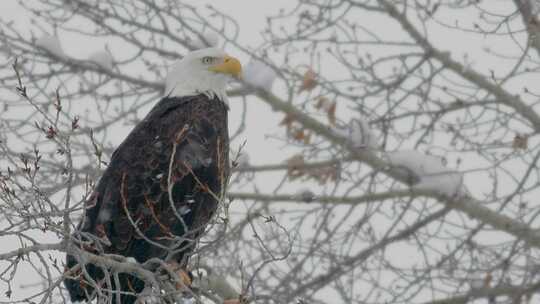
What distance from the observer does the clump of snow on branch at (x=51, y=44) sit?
358 inches

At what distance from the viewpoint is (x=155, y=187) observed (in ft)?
18.4

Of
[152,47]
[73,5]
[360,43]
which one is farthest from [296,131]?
[73,5]

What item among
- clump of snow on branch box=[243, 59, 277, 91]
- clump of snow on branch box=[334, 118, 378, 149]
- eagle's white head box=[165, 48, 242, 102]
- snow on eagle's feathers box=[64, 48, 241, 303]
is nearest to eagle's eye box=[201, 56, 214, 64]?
eagle's white head box=[165, 48, 242, 102]

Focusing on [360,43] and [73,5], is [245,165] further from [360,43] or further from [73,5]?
[73,5]

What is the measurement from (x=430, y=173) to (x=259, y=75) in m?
2.07

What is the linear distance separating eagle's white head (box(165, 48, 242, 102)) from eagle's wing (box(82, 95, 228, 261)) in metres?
0.57

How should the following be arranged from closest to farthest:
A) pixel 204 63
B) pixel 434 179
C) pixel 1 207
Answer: pixel 1 207 → pixel 204 63 → pixel 434 179

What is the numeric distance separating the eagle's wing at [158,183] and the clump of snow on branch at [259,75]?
313cm

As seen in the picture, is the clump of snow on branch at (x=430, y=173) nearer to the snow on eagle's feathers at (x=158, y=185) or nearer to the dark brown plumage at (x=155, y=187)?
the snow on eagle's feathers at (x=158, y=185)

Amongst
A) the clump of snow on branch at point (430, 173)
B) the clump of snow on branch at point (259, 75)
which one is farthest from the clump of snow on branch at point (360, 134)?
the clump of snow on branch at point (259, 75)

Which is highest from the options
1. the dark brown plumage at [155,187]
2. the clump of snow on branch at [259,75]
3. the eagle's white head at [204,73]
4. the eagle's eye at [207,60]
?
the clump of snow on branch at [259,75]

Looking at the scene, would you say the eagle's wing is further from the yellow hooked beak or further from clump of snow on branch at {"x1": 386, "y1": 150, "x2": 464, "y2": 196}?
clump of snow on branch at {"x1": 386, "y1": 150, "x2": 464, "y2": 196}

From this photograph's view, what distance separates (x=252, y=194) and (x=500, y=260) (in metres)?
2.20

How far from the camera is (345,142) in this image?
8586mm
